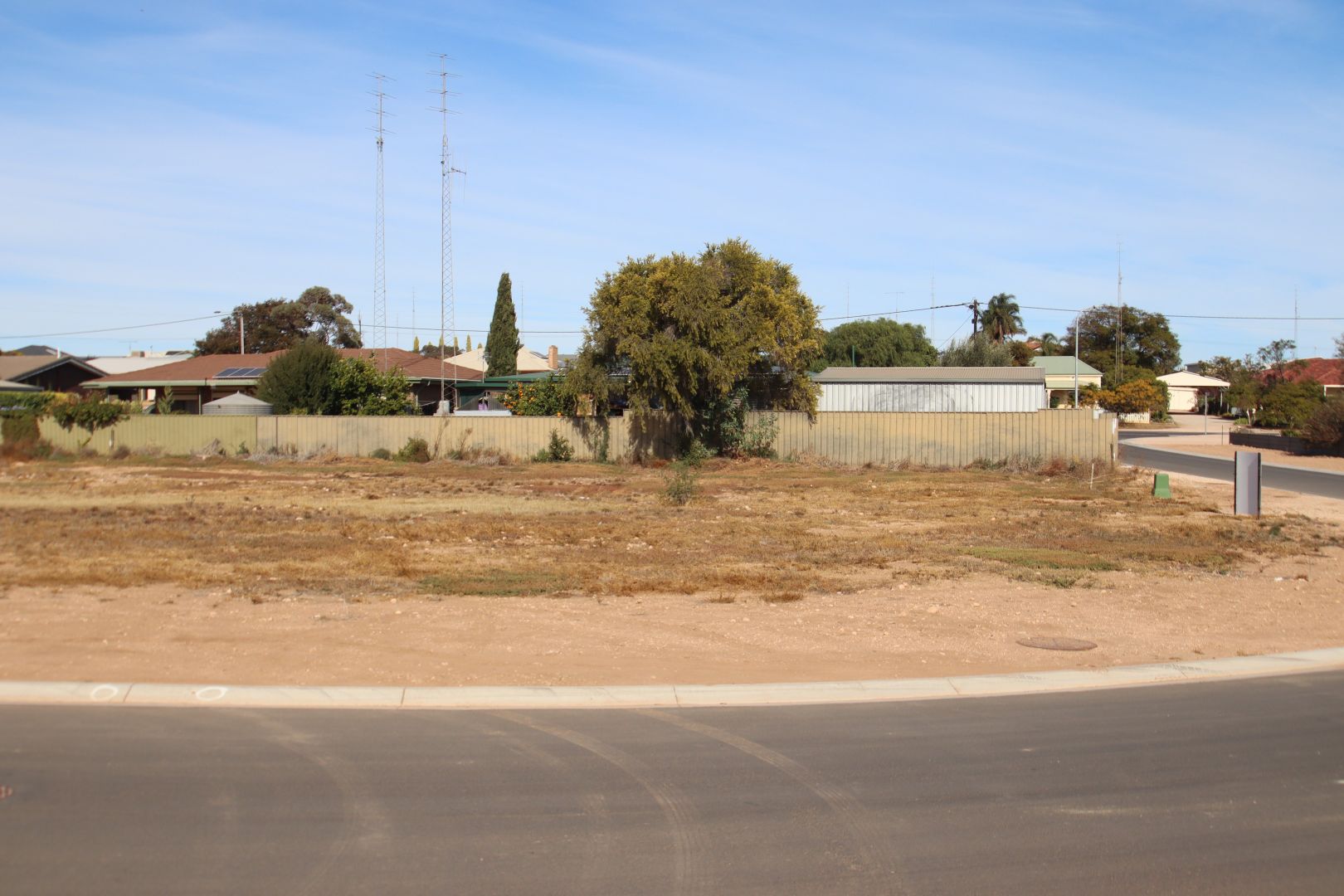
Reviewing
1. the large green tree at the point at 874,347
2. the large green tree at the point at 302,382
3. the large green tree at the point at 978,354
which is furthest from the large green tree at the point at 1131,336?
the large green tree at the point at 302,382

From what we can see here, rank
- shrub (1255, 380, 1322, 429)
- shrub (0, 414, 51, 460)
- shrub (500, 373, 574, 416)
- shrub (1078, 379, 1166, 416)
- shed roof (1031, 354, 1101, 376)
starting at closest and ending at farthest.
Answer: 1. shrub (0, 414, 51, 460)
2. shrub (500, 373, 574, 416)
3. shrub (1255, 380, 1322, 429)
4. shrub (1078, 379, 1166, 416)
5. shed roof (1031, 354, 1101, 376)

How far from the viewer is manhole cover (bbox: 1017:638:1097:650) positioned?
11.5 meters

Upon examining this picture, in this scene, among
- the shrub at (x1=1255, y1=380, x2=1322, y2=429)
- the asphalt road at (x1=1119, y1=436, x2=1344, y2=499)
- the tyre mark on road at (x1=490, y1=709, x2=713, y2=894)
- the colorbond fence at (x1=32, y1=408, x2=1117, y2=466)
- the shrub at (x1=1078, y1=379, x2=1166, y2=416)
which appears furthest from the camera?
the shrub at (x1=1078, y1=379, x2=1166, y2=416)

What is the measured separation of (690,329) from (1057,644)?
92.2 feet

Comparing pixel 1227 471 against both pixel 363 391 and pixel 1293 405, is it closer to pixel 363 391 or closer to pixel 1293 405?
pixel 1293 405

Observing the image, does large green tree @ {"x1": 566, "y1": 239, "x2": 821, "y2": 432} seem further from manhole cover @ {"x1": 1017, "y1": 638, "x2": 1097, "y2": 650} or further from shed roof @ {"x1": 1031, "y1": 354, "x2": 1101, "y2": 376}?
shed roof @ {"x1": 1031, "y1": 354, "x2": 1101, "y2": 376}

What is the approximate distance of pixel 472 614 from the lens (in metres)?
12.6

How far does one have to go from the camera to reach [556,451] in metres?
44.1

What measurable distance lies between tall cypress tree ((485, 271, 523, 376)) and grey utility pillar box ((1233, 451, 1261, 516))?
58.1 metres

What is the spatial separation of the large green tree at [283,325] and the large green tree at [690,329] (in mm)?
65409

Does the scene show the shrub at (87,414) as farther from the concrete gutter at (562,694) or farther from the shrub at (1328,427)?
the shrub at (1328,427)

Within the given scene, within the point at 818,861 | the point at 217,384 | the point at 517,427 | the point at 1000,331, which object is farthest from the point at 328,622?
the point at 1000,331

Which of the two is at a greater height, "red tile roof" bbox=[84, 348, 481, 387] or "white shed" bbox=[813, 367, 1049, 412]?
"red tile roof" bbox=[84, 348, 481, 387]

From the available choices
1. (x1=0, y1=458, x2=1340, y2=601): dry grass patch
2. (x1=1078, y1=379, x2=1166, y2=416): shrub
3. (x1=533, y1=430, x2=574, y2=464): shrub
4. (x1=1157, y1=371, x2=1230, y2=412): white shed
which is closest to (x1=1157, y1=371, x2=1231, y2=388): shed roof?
(x1=1157, y1=371, x2=1230, y2=412): white shed
